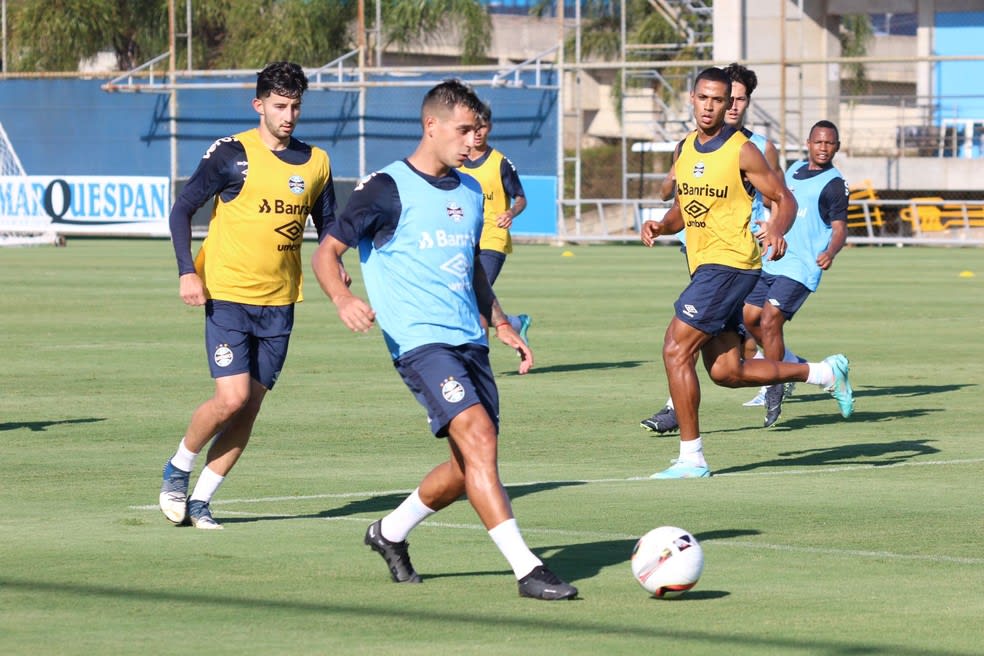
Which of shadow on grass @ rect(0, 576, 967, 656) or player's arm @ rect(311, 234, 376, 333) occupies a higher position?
player's arm @ rect(311, 234, 376, 333)

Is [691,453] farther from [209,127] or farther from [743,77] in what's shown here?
[209,127]

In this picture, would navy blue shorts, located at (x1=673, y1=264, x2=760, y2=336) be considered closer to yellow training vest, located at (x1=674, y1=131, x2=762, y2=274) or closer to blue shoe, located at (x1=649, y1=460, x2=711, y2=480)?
yellow training vest, located at (x1=674, y1=131, x2=762, y2=274)

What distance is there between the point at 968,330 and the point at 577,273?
1087 centimetres

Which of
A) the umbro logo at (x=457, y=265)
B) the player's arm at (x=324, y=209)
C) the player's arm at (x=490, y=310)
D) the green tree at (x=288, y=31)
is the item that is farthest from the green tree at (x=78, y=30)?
the umbro logo at (x=457, y=265)

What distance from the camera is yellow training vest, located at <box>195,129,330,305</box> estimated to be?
9281mm

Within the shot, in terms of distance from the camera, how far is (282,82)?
355 inches

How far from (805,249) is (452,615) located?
8304 mm

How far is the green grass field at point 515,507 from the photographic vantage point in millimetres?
6707

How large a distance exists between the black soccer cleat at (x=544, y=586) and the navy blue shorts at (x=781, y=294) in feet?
24.7

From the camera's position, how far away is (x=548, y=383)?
1595cm

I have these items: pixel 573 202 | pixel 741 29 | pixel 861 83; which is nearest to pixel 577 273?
pixel 573 202

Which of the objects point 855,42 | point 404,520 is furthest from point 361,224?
point 855,42

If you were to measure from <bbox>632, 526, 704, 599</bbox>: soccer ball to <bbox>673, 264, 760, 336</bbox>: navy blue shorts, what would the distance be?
3921 millimetres

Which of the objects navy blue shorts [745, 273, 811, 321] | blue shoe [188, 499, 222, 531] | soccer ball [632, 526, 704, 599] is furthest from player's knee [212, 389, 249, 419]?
navy blue shorts [745, 273, 811, 321]
